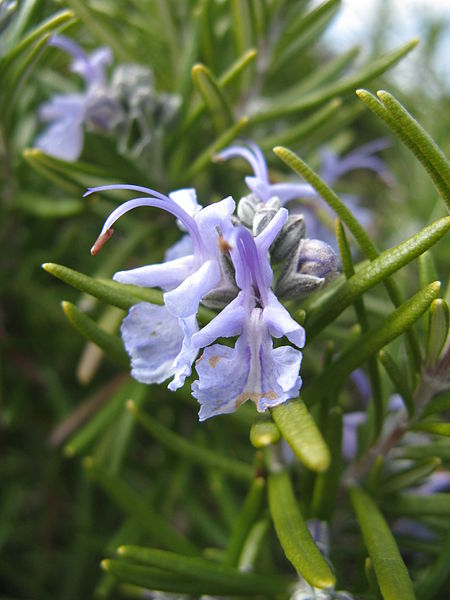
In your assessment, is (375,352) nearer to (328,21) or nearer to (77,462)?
(328,21)

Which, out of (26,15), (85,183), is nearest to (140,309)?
(85,183)

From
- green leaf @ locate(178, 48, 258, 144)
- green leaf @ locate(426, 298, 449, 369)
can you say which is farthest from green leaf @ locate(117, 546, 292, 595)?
green leaf @ locate(178, 48, 258, 144)

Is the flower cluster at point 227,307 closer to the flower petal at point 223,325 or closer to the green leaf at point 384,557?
the flower petal at point 223,325

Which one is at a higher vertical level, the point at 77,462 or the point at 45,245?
→ the point at 45,245

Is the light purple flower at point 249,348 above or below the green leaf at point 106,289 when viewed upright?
below

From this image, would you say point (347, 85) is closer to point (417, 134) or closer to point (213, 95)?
point (213, 95)

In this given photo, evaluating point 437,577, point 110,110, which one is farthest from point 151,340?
point 110,110

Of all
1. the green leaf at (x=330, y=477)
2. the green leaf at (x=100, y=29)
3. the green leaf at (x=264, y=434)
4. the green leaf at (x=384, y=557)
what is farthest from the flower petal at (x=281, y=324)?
the green leaf at (x=100, y=29)

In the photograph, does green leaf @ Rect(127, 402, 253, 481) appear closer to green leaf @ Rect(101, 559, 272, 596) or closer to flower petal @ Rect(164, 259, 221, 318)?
green leaf @ Rect(101, 559, 272, 596)
